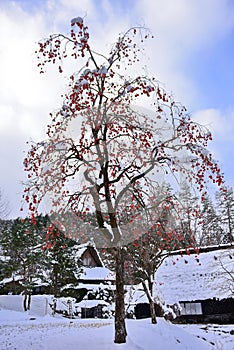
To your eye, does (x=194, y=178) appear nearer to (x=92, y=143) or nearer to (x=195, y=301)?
(x=92, y=143)

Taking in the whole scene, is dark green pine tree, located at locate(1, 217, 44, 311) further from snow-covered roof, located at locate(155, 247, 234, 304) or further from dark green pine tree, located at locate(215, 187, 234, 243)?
dark green pine tree, located at locate(215, 187, 234, 243)

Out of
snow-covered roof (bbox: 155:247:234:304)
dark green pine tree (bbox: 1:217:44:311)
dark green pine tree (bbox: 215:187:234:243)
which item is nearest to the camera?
snow-covered roof (bbox: 155:247:234:304)

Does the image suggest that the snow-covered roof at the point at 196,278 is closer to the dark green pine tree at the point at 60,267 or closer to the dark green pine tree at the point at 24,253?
the dark green pine tree at the point at 60,267

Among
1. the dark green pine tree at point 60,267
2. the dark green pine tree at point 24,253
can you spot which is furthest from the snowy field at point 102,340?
the dark green pine tree at point 24,253

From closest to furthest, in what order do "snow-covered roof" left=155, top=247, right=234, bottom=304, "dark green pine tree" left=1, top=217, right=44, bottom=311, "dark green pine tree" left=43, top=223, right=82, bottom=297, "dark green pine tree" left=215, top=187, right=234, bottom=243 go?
"snow-covered roof" left=155, top=247, right=234, bottom=304
"dark green pine tree" left=43, top=223, right=82, bottom=297
"dark green pine tree" left=1, top=217, right=44, bottom=311
"dark green pine tree" left=215, top=187, right=234, bottom=243

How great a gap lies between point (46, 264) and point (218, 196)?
2254 centimetres

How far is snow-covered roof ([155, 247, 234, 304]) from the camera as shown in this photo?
23.6 metres

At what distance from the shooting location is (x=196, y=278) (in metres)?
25.8

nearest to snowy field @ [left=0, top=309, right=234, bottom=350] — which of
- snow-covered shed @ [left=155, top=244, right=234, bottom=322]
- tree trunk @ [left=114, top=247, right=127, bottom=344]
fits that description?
tree trunk @ [left=114, top=247, right=127, bottom=344]

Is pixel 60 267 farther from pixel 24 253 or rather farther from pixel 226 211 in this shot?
pixel 226 211

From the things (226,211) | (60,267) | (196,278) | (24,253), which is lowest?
(196,278)

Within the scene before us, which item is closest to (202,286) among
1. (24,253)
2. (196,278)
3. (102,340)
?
(196,278)

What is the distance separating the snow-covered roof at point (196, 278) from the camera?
23562 millimetres

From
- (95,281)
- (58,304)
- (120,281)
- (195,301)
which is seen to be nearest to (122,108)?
(120,281)
